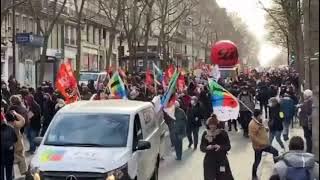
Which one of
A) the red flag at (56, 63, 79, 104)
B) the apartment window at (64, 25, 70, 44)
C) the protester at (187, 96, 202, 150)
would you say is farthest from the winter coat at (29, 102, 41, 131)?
the apartment window at (64, 25, 70, 44)

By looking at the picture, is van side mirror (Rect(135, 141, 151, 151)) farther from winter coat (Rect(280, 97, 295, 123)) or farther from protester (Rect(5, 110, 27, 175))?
winter coat (Rect(280, 97, 295, 123))

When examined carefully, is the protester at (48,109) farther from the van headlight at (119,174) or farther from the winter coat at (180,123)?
the van headlight at (119,174)

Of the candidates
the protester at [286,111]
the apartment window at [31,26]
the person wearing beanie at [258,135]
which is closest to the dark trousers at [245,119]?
the protester at [286,111]

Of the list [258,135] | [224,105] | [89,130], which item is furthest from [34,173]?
[224,105]

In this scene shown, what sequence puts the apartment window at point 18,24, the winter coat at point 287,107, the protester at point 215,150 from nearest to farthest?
the protester at point 215,150 → the winter coat at point 287,107 → the apartment window at point 18,24

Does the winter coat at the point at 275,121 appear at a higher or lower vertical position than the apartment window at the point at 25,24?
lower

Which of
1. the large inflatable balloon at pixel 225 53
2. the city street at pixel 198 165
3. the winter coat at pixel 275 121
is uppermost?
the large inflatable balloon at pixel 225 53

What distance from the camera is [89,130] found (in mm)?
10516

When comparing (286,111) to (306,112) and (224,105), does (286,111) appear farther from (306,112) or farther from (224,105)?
(224,105)

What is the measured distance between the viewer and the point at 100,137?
10.4 meters

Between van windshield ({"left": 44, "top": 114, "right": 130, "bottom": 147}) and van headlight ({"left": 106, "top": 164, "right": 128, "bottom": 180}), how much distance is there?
66 centimetres

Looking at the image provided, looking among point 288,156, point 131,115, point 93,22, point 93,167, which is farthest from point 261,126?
point 93,22

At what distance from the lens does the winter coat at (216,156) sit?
36.7ft

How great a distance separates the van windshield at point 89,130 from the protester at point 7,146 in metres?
1.12
